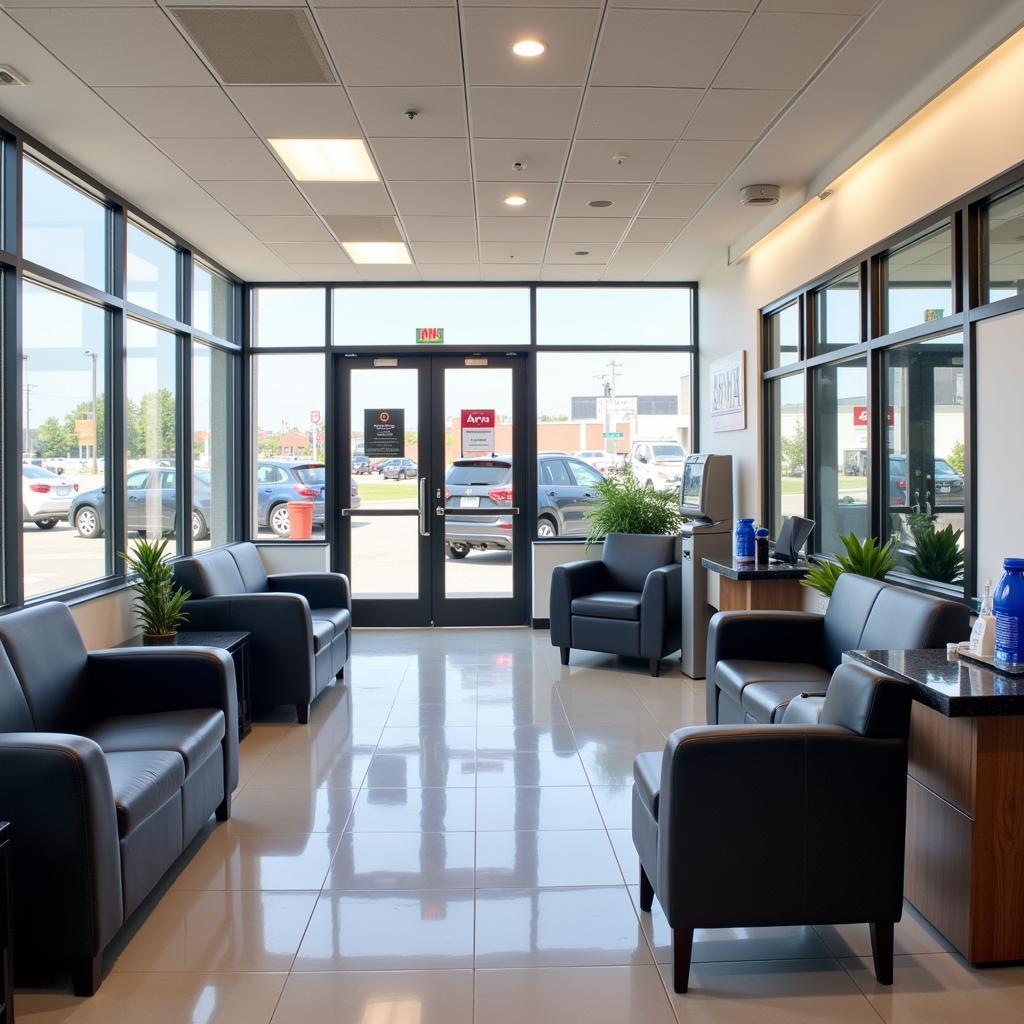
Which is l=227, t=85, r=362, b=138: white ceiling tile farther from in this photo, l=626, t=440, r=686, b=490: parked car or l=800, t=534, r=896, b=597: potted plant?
l=626, t=440, r=686, b=490: parked car

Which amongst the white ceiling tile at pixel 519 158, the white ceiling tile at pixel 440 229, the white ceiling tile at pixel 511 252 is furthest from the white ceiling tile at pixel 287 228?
the white ceiling tile at pixel 519 158

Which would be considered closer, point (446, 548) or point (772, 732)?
point (772, 732)

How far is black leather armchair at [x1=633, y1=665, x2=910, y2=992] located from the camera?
97.8 inches

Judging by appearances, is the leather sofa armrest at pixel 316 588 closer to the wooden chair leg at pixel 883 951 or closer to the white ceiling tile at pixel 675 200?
the white ceiling tile at pixel 675 200

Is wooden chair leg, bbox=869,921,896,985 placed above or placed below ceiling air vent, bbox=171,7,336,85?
below

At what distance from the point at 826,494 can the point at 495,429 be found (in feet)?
11.0

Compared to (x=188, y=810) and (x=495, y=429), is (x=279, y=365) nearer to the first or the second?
(x=495, y=429)

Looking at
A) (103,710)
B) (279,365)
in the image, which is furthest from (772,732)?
(279,365)

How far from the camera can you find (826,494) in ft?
19.0

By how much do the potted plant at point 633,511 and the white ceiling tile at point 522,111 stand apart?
11.3ft

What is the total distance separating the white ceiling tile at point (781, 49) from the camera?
348 cm

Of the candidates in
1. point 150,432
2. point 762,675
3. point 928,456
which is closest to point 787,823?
point 762,675

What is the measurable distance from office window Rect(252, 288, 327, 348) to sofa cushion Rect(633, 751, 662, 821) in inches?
241

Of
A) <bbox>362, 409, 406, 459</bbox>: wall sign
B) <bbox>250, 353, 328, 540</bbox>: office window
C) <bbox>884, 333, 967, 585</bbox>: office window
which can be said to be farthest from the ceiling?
<bbox>362, 409, 406, 459</bbox>: wall sign
